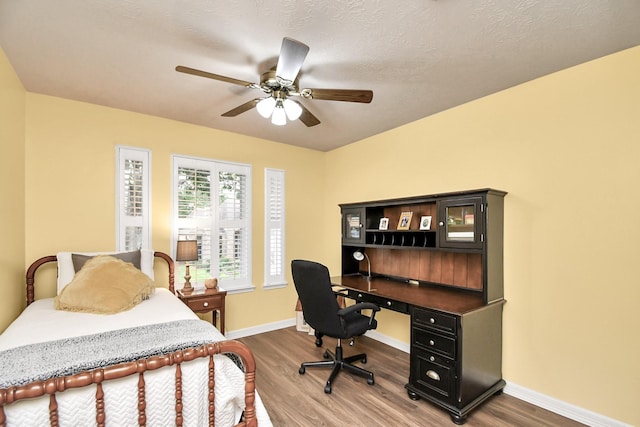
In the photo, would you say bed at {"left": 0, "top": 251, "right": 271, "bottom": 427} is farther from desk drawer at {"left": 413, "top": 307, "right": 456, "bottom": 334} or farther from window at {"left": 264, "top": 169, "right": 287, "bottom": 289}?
window at {"left": 264, "top": 169, "right": 287, "bottom": 289}

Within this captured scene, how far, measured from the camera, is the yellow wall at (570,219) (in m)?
2.10

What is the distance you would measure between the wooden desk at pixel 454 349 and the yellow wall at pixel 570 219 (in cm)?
24

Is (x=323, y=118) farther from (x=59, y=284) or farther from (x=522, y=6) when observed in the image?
(x=59, y=284)

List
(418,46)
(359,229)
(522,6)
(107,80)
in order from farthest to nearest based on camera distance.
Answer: (359,229) → (107,80) → (418,46) → (522,6)

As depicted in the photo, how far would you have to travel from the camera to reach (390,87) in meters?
2.65

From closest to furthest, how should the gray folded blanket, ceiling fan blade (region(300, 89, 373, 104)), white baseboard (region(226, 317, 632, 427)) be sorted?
1. the gray folded blanket
2. ceiling fan blade (region(300, 89, 373, 104))
3. white baseboard (region(226, 317, 632, 427))

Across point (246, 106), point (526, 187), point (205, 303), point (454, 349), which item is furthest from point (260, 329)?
point (526, 187)

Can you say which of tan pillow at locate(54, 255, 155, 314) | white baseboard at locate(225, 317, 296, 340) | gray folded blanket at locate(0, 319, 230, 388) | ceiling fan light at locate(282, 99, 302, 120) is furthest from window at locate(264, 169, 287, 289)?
gray folded blanket at locate(0, 319, 230, 388)

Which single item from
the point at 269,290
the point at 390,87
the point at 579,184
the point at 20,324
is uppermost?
the point at 390,87

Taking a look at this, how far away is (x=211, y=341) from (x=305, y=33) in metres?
1.91

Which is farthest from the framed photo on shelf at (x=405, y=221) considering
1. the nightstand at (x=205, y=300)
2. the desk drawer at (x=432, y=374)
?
the nightstand at (x=205, y=300)

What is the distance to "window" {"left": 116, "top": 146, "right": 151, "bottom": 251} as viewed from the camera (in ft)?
10.5

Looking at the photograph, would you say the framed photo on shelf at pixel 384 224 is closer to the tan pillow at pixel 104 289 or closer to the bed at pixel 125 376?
the bed at pixel 125 376

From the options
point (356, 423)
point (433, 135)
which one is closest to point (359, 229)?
point (433, 135)
